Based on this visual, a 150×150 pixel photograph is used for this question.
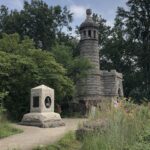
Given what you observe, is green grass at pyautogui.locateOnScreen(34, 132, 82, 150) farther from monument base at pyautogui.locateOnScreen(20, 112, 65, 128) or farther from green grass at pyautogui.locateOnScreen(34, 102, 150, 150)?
monument base at pyautogui.locateOnScreen(20, 112, 65, 128)

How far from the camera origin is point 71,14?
4525 cm

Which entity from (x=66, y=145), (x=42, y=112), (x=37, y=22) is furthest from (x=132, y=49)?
(x=66, y=145)

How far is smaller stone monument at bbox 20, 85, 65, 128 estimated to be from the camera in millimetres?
17594

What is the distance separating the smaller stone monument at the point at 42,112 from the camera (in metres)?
17.6

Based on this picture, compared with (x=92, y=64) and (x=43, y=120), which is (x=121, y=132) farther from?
(x=92, y=64)

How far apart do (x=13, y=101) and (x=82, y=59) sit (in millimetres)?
8709

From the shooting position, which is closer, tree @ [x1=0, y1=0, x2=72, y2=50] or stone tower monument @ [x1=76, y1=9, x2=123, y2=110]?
stone tower monument @ [x1=76, y1=9, x2=123, y2=110]

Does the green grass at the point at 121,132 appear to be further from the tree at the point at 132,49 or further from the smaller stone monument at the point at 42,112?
the tree at the point at 132,49

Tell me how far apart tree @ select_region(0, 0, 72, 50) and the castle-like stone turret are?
342 inches

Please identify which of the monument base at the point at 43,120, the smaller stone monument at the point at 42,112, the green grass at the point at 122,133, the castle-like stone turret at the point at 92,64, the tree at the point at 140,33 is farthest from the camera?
the tree at the point at 140,33

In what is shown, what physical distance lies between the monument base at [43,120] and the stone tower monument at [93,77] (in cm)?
1361

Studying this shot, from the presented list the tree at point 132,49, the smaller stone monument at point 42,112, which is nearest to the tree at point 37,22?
the tree at point 132,49

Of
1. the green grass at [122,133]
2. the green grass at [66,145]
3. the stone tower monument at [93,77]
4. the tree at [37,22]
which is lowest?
the green grass at [66,145]

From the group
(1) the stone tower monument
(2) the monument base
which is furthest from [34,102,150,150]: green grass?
(1) the stone tower monument
